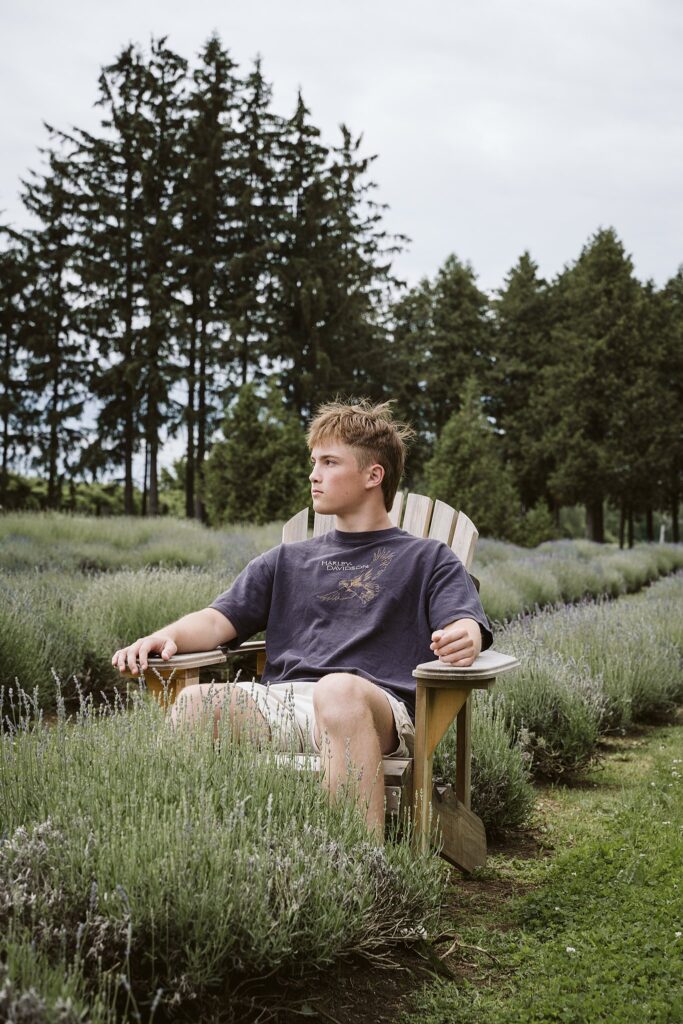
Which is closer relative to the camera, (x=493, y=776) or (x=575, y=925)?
(x=575, y=925)

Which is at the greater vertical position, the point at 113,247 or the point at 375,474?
the point at 113,247

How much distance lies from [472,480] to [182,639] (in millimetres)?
16630

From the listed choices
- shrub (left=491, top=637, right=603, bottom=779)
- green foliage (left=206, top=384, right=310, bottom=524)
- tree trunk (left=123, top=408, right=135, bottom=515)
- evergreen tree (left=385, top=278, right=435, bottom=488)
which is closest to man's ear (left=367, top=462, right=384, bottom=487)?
shrub (left=491, top=637, right=603, bottom=779)

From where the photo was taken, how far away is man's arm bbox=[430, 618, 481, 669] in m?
2.37

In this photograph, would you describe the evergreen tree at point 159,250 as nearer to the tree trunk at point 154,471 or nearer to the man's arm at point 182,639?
the tree trunk at point 154,471

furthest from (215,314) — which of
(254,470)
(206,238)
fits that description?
(254,470)

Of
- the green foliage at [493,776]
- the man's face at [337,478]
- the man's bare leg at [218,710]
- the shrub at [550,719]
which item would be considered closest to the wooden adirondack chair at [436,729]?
the man's bare leg at [218,710]

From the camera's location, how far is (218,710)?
248cm

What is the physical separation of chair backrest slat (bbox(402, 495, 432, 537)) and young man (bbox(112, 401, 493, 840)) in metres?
0.46

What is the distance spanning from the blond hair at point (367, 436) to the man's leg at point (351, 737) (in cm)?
85

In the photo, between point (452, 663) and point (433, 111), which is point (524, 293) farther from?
point (452, 663)

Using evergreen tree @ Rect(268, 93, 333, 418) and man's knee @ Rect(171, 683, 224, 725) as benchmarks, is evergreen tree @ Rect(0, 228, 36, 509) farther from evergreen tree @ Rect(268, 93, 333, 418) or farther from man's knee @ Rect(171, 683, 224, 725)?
man's knee @ Rect(171, 683, 224, 725)

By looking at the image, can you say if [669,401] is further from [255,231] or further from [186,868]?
[186,868]

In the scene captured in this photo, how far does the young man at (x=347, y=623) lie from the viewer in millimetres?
2270
